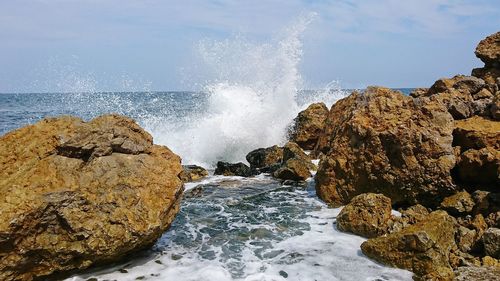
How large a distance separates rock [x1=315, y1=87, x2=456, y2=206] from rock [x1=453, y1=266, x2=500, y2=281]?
2434 mm

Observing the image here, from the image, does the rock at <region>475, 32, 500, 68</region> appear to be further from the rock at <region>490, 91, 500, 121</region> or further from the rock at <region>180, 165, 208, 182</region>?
the rock at <region>180, 165, 208, 182</region>

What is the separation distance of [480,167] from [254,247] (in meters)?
4.31

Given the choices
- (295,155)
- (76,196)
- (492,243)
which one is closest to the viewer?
(76,196)

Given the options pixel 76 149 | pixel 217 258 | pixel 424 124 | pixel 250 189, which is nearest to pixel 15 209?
pixel 76 149

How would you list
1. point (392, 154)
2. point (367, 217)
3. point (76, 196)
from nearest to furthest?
point (76, 196), point (367, 217), point (392, 154)

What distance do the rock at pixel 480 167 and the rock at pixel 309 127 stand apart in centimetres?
670

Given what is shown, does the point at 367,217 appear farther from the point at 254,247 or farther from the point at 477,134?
the point at 477,134

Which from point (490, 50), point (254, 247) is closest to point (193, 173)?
point (254, 247)

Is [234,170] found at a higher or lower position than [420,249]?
higher

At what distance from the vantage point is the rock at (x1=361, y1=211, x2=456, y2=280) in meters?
5.38

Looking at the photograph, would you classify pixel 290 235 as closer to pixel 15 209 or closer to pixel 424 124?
pixel 424 124

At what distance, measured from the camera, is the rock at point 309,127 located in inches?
571

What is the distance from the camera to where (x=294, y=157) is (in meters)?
11.3

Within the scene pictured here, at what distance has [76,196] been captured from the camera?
523cm
